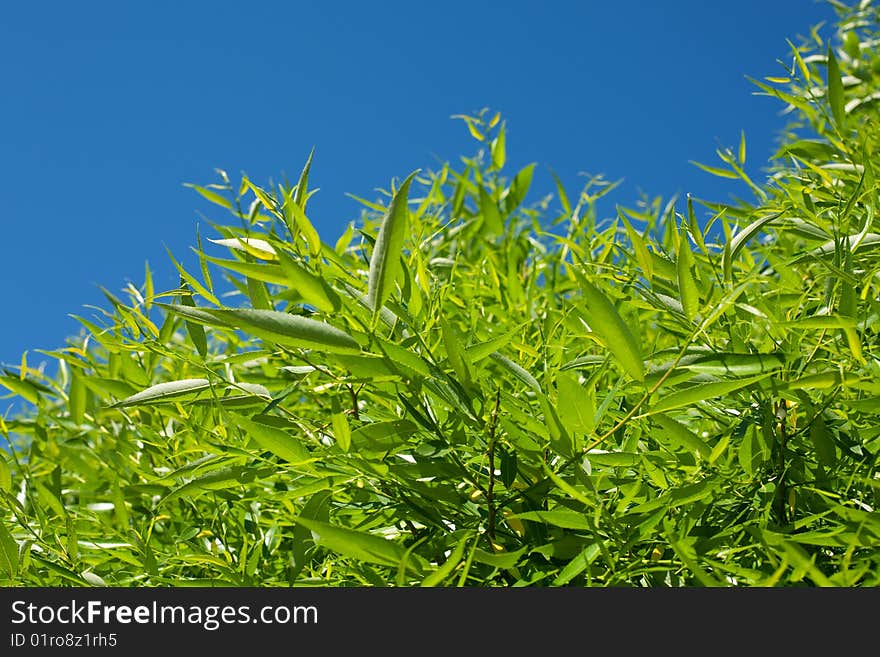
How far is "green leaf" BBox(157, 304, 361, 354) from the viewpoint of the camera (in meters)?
0.56

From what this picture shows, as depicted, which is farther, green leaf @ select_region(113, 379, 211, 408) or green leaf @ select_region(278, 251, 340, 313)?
green leaf @ select_region(113, 379, 211, 408)

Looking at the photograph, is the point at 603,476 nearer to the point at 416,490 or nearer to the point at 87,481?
the point at 416,490

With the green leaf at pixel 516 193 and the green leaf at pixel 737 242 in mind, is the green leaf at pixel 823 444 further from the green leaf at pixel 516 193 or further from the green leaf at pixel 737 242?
the green leaf at pixel 516 193

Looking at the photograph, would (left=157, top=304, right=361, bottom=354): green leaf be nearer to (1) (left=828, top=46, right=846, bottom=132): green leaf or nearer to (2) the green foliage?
(2) the green foliage

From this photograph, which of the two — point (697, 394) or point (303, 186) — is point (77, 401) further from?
point (697, 394)

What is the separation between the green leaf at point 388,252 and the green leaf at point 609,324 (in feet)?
0.44

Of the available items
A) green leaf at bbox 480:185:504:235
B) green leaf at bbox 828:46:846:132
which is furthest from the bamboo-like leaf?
green leaf at bbox 480:185:504:235

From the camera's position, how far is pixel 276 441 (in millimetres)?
625

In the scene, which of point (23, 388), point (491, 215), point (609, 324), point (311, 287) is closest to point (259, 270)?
point (311, 287)

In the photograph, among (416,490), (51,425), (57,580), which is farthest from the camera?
(51,425)

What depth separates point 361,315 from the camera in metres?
0.68

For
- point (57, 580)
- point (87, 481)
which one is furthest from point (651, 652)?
point (87, 481)

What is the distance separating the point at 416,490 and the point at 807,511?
1.11 ft

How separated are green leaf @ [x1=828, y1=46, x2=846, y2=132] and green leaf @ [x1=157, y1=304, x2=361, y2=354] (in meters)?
0.66
